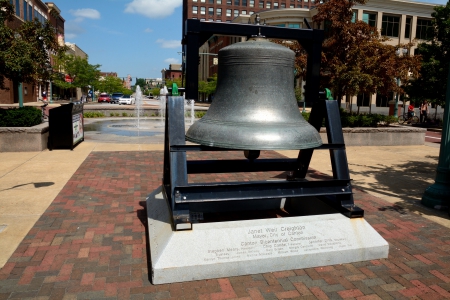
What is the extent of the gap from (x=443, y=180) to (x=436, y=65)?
18672mm

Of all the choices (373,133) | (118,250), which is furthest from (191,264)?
(373,133)

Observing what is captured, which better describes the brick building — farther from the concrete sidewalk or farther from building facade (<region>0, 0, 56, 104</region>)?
the concrete sidewalk

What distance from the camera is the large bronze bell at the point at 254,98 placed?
338 centimetres

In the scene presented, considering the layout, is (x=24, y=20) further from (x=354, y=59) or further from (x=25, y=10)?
(x=354, y=59)

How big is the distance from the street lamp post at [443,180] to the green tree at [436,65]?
1751 cm

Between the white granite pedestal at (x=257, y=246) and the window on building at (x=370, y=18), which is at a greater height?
the window on building at (x=370, y=18)

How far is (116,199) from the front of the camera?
6.02 meters

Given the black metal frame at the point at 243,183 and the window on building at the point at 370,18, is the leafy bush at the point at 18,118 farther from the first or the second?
the window on building at the point at 370,18

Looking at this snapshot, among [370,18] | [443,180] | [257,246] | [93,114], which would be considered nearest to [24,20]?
[93,114]

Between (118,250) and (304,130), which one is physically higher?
(304,130)

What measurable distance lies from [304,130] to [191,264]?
Result: 1.59 metres

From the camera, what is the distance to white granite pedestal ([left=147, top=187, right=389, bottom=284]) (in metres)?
3.50

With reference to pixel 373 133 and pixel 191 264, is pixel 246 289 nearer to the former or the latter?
pixel 191 264

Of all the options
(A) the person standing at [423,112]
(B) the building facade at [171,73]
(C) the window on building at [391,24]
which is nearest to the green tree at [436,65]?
(A) the person standing at [423,112]
